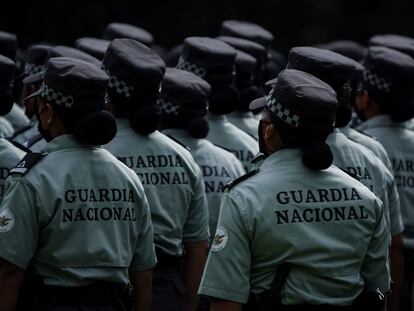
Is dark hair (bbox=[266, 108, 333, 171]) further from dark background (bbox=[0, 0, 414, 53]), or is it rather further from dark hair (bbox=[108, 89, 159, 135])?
dark background (bbox=[0, 0, 414, 53])

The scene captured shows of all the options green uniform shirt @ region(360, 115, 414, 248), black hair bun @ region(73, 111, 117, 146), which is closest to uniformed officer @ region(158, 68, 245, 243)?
green uniform shirt @ region(360, 115, 414, 248)

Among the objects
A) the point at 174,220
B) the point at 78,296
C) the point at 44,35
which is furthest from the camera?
the point at 44,35

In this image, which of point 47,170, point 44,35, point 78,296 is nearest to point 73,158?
point 47,170

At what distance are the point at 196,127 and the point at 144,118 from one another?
0.74 meters

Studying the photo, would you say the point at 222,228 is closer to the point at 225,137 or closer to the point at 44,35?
the point at 225,137

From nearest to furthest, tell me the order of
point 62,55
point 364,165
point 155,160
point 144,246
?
point 144,246 < point 155,160 < point 364,165 < point 62,55

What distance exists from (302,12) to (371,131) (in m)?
13.5

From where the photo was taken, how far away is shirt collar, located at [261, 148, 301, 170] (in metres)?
5.07

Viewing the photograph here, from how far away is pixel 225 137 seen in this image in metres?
7.78

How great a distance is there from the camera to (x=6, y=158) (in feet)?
19.7

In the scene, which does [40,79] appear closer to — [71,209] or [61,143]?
[61,143]

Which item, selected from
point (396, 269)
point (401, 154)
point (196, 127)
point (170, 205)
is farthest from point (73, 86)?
point (401, 154)

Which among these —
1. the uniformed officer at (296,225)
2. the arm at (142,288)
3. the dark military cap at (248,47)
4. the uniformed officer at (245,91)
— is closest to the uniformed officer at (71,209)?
the arm at (142,288)

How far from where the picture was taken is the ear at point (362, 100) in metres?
7.80
